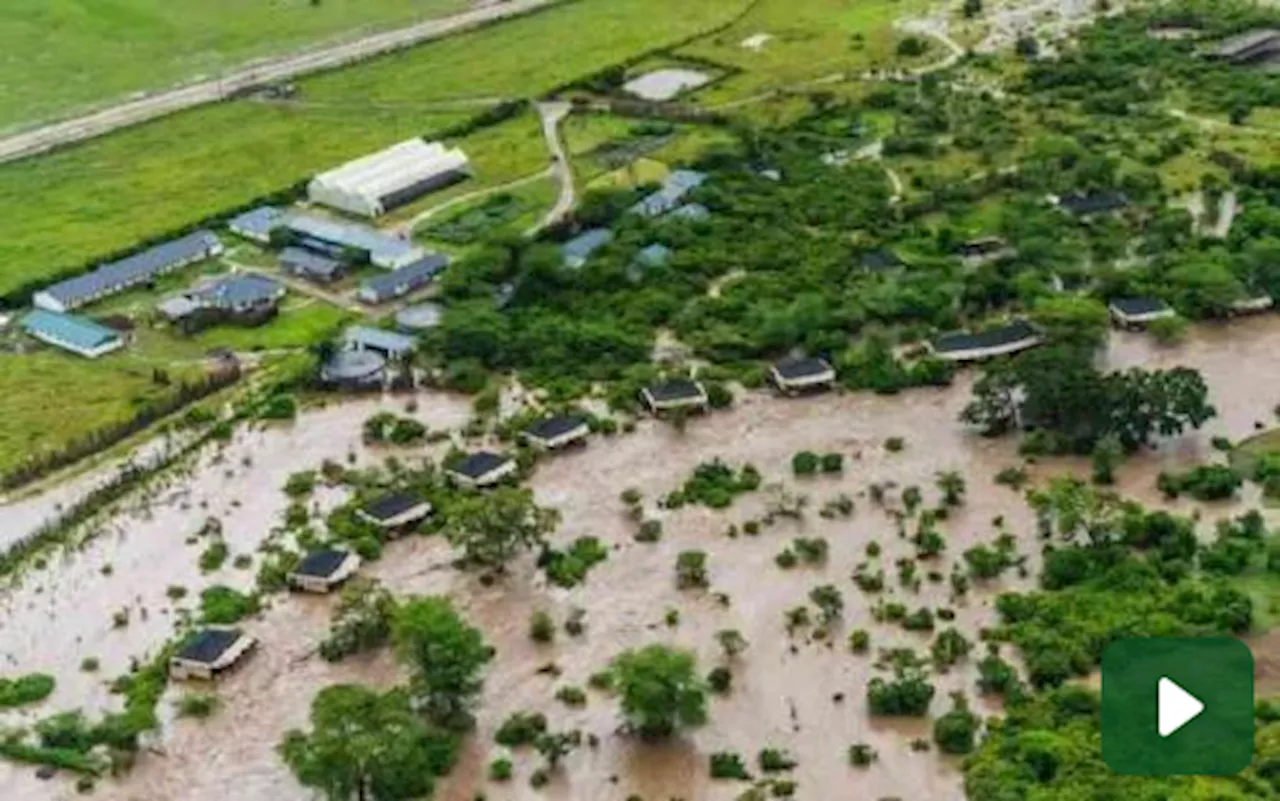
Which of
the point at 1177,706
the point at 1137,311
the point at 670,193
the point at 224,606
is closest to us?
the point at 1177,706

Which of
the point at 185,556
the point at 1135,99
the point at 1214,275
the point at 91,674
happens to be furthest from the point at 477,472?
the point at 1135,99

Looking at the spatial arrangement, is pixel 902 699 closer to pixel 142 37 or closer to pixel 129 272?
pixel 129 272

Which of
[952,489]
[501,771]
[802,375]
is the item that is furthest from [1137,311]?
[501,771]

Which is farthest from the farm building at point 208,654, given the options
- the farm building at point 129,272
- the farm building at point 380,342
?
the farm building at point 129,272

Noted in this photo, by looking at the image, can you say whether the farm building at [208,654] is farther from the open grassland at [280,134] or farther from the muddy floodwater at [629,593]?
the open grassland at [280,134]

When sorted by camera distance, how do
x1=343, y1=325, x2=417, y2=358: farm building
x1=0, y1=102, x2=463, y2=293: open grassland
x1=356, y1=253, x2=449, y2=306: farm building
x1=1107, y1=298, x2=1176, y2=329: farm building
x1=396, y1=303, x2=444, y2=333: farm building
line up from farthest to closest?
x1=0, y1=102, x2=463, y2=293: open grassland < x1=356, y1=253, x2=449, y2=306: farm building < x1=396, y1=303, x2=444, y2=333: farm building < x1=343, y1=325, x2=417, y2=358: farm building < x1=1107, y1=298, x2=1176, y2=329: farm building

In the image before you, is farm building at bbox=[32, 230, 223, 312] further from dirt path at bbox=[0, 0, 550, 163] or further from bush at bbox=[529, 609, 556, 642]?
bush at bbox=[529, 609, 556, 642]

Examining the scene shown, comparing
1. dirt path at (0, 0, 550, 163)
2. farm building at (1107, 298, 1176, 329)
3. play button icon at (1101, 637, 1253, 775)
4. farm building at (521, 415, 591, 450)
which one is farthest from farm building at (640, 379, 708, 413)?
dirt path at (0, 0, 550, 163)

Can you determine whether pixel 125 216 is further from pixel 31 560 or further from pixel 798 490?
pixel 798 490
